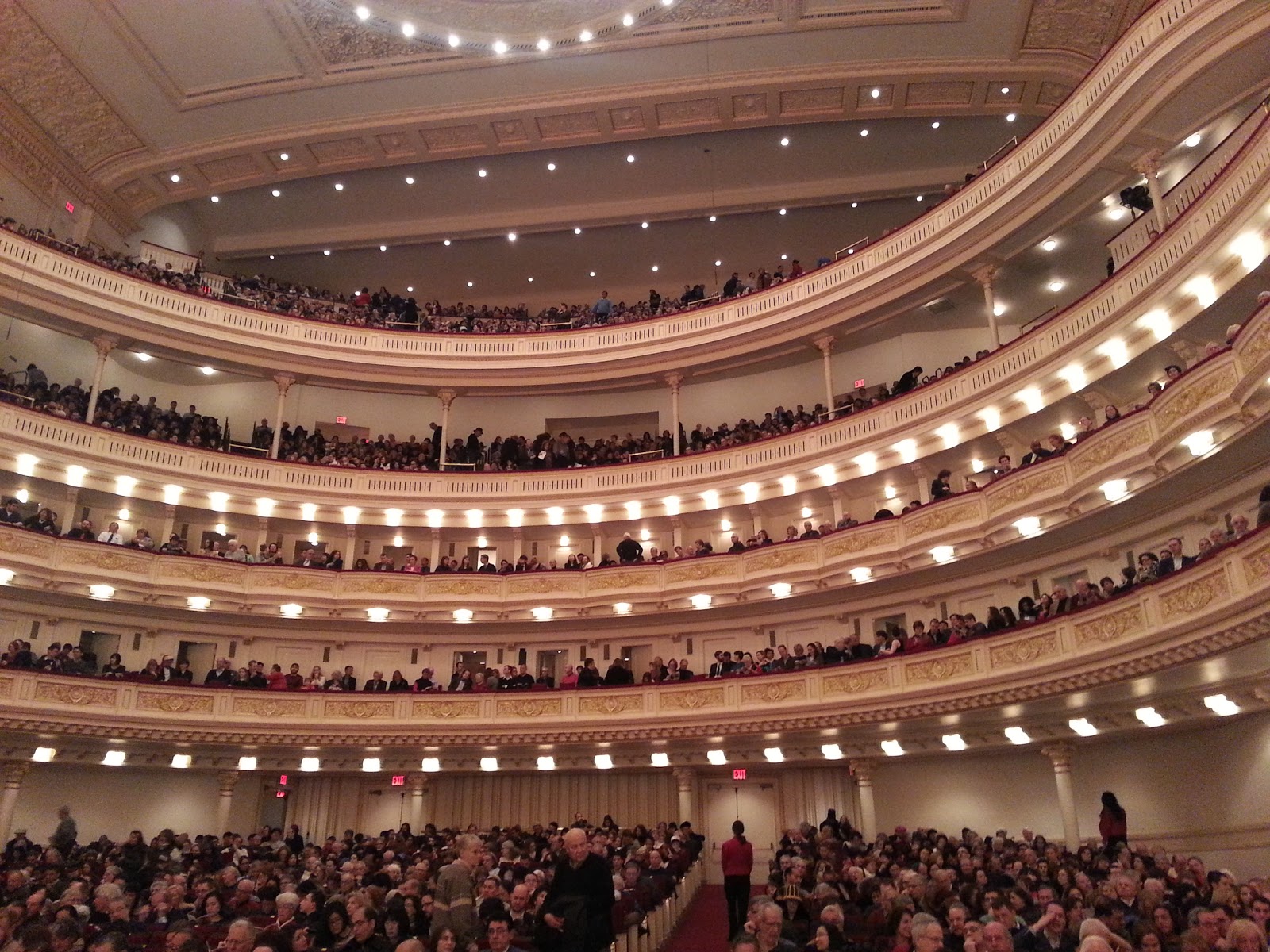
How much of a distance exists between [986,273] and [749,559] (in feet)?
25.3

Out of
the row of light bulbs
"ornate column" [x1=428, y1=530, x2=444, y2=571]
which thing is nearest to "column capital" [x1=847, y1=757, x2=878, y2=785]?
the row of light bulbs

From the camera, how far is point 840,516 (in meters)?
21.6

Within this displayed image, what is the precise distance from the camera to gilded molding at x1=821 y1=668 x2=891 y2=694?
16.9m

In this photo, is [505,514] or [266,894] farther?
[505,514]

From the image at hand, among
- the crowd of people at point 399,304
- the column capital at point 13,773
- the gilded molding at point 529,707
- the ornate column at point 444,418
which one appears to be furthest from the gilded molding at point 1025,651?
the column capital at point 13,773

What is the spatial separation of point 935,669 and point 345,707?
1200 centimetres

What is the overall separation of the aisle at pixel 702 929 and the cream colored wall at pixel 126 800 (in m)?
11.6

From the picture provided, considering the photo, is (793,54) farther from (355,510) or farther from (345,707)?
(345,707)

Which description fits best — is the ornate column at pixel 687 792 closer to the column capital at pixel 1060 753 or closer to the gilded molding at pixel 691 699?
the gilded molding at pixel 691 699

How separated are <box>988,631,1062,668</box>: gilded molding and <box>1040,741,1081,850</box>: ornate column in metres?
1.99

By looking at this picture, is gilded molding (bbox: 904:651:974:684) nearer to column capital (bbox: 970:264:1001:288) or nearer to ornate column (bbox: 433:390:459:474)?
column capital (bbox: 970:264:1001:288)

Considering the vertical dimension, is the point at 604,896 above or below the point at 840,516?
below

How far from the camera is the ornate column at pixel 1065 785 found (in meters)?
14.8

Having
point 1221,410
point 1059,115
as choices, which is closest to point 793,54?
point 1059,115
